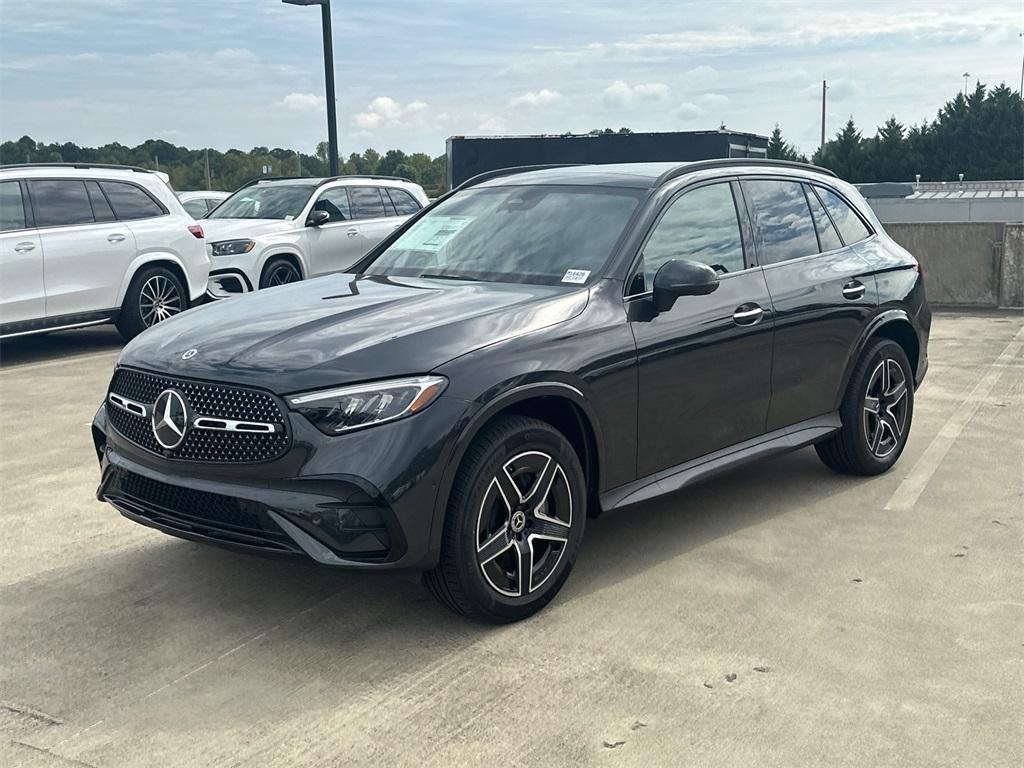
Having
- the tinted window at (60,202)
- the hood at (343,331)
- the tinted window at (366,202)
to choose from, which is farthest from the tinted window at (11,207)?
the hood at (343,331)

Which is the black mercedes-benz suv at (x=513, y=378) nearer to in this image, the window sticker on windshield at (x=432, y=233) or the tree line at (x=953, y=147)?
the window sticker on windshield at (x=432, y=233)

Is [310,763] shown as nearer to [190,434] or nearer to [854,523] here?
[190,434]

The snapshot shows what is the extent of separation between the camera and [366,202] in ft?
46.6

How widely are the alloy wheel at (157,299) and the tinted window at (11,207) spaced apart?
1.37m

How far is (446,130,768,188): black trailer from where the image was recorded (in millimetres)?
19156

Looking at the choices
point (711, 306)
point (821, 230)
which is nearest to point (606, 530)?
point (711, 306)

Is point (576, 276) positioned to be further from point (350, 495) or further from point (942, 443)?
point (942, 443)

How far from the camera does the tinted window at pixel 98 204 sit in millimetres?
10984

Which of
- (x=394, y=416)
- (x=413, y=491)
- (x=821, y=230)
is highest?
(x=821, y=230)

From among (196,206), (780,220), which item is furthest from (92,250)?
(196,206)

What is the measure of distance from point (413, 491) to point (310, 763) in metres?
0.93

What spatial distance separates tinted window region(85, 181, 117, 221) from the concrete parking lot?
5.74 m

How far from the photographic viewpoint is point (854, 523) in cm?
536

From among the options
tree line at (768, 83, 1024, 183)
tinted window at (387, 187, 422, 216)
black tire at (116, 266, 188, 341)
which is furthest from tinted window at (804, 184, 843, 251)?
tree line at (768, 83, 1024, 183)
